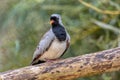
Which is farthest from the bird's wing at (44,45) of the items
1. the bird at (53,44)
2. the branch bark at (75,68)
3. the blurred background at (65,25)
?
the blurred background at (65,25)

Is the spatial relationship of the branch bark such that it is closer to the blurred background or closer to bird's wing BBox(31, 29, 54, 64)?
bird's wing BBox(31, 29, 54, 64)

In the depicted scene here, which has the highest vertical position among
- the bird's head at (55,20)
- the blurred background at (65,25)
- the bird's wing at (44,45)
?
the bird's head at (55,20)

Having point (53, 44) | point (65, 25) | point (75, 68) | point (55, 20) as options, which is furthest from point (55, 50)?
point (65, 25)

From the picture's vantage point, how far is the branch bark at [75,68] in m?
2.81

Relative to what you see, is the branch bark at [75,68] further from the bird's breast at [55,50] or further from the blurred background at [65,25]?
the blurred background at [65,25]

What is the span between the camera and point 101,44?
4.67 m

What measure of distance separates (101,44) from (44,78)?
1.93 meters

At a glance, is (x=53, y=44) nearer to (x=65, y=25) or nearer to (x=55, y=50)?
(x=55, y=50)

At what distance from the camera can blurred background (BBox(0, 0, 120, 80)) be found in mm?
4754

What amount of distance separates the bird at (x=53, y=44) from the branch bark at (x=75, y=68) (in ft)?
1.01

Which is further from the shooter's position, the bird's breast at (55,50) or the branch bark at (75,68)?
the bird's breast at (55,50)

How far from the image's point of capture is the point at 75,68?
281cm

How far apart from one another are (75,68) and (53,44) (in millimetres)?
401

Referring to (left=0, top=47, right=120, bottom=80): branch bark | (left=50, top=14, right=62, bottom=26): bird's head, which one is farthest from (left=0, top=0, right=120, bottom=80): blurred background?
(left=0, top=47, right=120, bottom=80): branch bark
